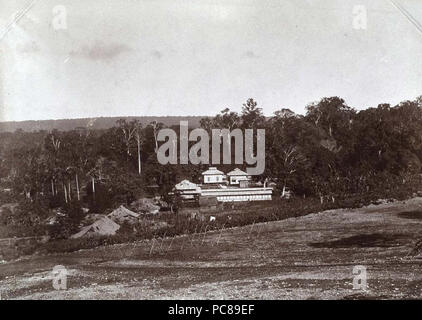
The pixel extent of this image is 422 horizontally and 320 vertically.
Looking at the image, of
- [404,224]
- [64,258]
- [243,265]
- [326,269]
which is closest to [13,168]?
[64,258]

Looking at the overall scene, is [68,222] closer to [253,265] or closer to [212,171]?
[212,171]

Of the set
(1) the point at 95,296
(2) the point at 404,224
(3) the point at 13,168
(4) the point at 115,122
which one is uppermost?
(4) the point at 115,122

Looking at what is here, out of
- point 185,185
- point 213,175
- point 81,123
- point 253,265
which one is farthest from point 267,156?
point 81,123

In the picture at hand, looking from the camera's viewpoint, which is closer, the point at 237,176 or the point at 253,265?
the point at 253,265

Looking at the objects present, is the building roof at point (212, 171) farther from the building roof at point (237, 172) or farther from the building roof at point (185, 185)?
the building roof at point (185, 185)

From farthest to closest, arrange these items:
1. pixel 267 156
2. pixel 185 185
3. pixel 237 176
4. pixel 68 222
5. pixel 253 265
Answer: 1. pixel 267 156
2. pixel 237 176
3. pixel 185 185
4. pixel 68 222
5. pixel 253 265
